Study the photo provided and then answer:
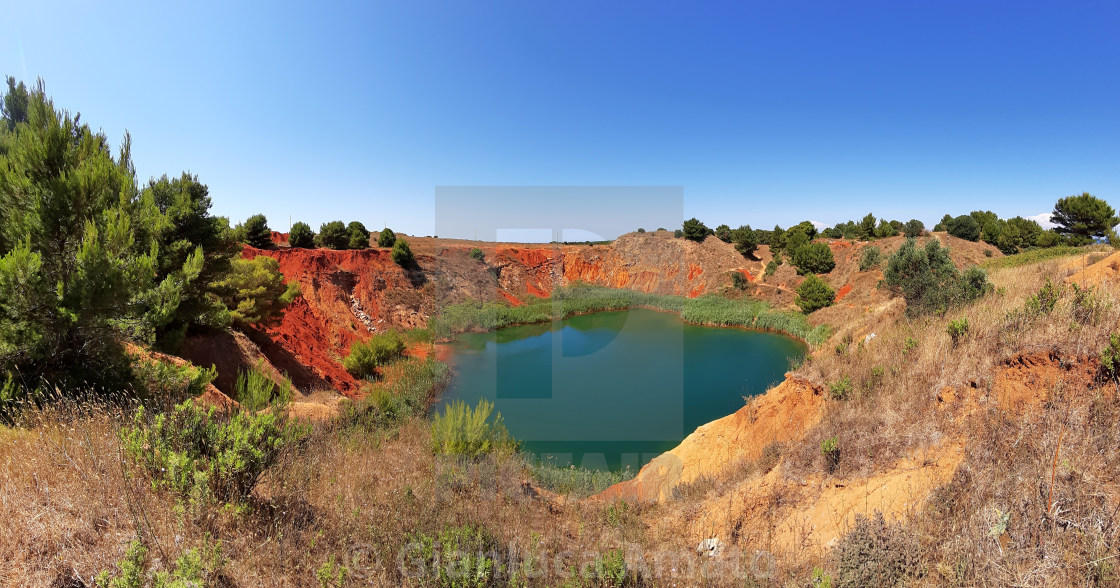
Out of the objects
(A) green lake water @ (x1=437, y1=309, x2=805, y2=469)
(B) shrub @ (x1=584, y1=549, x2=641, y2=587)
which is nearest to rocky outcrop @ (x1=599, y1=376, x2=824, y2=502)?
(A) green lake water @ (x1=437, y1=309, x2=805, y2=469)

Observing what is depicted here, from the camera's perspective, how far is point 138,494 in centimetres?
238

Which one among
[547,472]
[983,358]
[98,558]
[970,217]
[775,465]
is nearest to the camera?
[98,558]

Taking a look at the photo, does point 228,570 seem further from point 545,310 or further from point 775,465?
point 545,310

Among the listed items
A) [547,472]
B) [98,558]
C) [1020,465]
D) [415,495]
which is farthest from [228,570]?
[547,472]

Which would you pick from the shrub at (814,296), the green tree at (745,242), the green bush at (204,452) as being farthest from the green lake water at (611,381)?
the green tree at (745,242)

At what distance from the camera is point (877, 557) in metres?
2.44

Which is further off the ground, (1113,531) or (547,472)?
(1113,531)

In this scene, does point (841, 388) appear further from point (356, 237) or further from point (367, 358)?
point (356, 237)

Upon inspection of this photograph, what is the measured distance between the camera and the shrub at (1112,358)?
334cm

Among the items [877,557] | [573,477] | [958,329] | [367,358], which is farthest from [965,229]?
[367,358]

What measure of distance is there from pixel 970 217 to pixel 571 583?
4009cm

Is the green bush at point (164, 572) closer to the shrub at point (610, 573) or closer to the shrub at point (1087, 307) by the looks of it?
the shrub at point (610, 573)

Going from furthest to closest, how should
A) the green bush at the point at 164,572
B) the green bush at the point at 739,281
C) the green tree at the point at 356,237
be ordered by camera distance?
1. the green bush at the point at 739,281
2. the green tree at the point at 356,237
3. the green bush at the point at 164,572

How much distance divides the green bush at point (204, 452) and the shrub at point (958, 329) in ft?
23.4
